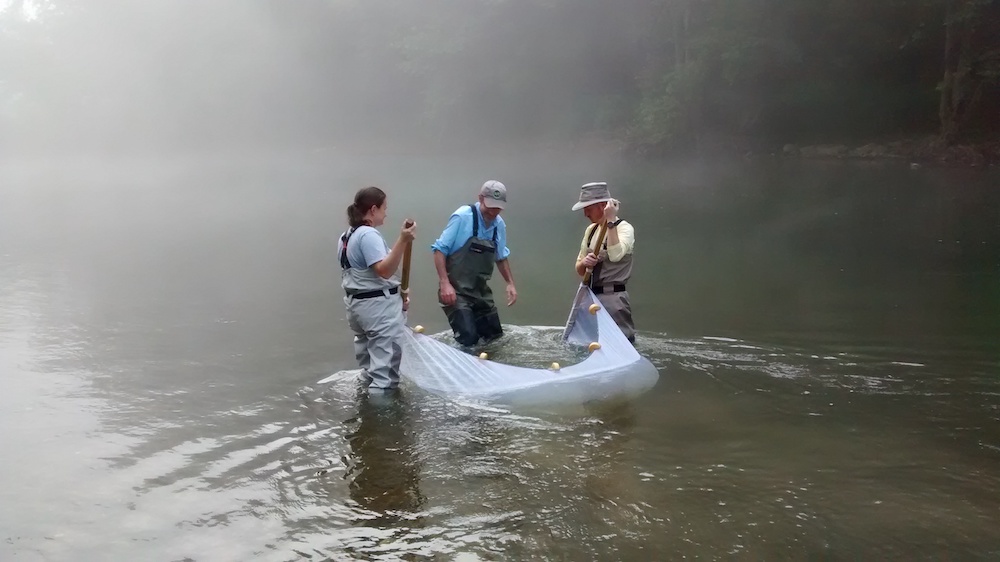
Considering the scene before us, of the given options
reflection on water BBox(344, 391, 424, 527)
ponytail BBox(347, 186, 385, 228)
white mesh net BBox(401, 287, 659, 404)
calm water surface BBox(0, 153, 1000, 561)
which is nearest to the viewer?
calm water surface BBox(0, 153, 1000, 561)

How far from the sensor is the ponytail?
20.3 feet

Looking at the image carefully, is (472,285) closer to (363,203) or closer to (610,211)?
(610,211)

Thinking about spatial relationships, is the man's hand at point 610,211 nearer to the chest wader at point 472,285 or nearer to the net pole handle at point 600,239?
the net pole handle at point 600,239

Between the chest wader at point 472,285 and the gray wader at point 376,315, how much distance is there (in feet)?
3.99

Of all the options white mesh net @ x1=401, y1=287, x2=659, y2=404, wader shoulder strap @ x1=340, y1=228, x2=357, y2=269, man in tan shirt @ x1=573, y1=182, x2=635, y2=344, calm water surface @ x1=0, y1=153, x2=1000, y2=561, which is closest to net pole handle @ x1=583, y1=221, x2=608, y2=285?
man in tan shirt @ x1=573, y1=182, x2=635, y2=344

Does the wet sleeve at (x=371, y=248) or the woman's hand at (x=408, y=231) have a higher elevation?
the woman's hand at (x=408, y=231)

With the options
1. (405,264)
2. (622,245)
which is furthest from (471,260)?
(622,245)

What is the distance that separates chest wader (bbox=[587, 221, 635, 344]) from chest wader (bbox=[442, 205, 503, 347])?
3.43 feet

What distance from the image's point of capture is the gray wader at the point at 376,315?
6406mm

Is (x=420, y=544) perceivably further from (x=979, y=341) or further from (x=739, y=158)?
(x=739, y=158)

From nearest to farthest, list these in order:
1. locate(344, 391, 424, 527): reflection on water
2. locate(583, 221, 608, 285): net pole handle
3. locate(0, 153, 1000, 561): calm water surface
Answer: locate(0, 153, 1000, 561): calm water surface
locate(344, 391, 424, 527): reflection on water
locate(583, 221, 608, 285): net pole handle

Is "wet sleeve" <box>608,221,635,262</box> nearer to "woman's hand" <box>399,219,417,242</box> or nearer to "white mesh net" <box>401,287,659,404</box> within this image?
"white mesh net" <box>401,287,659,404</box>

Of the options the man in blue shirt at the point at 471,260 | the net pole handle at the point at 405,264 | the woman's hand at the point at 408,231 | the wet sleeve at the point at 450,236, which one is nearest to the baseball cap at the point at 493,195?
the man in blue shirt at the point at 471,260

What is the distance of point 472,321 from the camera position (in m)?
8.03
